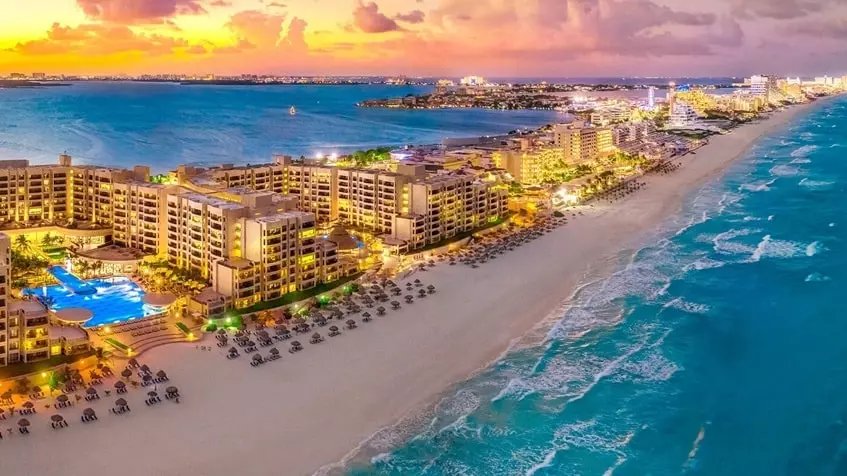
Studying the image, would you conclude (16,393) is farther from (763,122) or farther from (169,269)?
(763,122)

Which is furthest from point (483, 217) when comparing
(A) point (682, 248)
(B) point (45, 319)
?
(B) point (45, 319)

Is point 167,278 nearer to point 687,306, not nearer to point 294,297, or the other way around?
point 294,297

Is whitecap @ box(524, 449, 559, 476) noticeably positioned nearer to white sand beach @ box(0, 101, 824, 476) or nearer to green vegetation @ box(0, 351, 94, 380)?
white sand beach @ box(0, 101, 824, 476)

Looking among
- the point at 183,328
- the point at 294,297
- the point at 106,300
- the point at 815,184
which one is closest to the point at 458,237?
the point at 294,297

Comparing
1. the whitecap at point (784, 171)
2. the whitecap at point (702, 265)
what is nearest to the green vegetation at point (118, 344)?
the whitecap at point (702, 265)

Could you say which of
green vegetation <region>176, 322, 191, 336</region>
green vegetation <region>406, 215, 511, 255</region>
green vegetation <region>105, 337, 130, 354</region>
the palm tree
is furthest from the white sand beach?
the palm tree

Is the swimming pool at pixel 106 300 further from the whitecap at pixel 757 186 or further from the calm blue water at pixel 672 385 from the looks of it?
the whitecap at pixel 757 186
